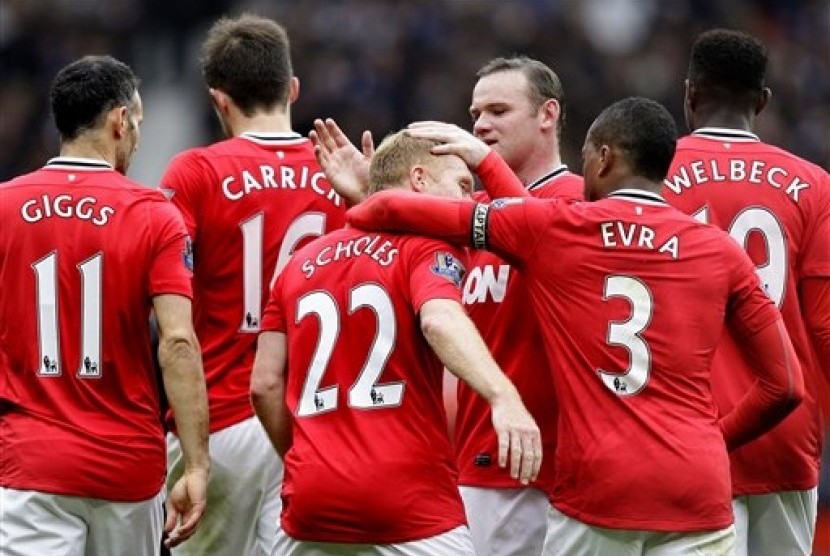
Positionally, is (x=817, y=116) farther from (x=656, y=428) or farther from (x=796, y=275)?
(x=656, y=428)

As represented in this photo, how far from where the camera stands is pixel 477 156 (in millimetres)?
7895

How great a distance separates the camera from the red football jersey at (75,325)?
26.0ft

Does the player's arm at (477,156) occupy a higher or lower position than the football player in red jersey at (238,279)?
higher

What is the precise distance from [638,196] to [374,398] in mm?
1328

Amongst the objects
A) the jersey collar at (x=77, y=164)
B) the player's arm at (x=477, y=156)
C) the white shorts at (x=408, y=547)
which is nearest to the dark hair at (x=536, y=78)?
the player's arm at (x=477, y=156)

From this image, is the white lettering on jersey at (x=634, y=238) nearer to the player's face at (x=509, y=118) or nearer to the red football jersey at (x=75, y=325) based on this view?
the player's face at (x=509, y=118)

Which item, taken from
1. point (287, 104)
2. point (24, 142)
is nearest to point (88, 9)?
point (24, 142)

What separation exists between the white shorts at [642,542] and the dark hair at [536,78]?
220 centimetres

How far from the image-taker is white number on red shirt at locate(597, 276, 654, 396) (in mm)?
7344

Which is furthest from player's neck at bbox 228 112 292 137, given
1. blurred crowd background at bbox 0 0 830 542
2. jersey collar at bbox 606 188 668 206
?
blurred crowd background at bbox 0 0 830 542

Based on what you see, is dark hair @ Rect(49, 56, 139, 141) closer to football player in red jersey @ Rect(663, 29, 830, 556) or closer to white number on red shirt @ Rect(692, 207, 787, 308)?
football player in red jersey @ Rect(663, 29, 830, 556)

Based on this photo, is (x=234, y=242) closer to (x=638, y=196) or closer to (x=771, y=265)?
(x=638, y=196)

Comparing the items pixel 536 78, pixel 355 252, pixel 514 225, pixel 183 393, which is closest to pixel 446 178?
pixel 514 225

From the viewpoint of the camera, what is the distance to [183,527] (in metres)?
7.93
